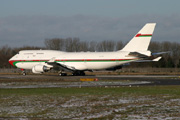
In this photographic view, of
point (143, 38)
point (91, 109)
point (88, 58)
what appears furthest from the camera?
point (88, 58)

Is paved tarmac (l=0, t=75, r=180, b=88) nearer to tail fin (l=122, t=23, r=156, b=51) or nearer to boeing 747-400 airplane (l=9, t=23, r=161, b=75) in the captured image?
boeing 747-400 airplane (l=9, t=23, r=161, b=75)

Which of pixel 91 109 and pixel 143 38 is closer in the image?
pixel 91 109

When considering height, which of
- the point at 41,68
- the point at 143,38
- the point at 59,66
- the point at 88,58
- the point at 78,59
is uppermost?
the point at 143,38

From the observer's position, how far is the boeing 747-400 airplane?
151 ft

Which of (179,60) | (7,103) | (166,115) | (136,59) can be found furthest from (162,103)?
(179,60)

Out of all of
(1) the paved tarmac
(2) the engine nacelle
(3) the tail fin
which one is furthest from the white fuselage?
(1) the paved tarmac

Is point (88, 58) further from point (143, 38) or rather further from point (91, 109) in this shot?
point (91, 109)

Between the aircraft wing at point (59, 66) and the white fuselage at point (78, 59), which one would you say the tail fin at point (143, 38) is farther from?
the aircraft wing at point (59, 66)

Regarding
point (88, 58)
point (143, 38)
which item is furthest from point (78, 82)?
point (143, 38)

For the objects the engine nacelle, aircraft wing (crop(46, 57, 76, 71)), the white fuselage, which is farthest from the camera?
the engine nacelle

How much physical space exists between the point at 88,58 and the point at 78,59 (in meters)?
1.73

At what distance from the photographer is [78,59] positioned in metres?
49.8

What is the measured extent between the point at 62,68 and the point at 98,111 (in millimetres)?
37181

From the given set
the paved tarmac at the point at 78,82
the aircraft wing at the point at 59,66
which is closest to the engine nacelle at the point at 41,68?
the aircraft wing at the point at 59,66
